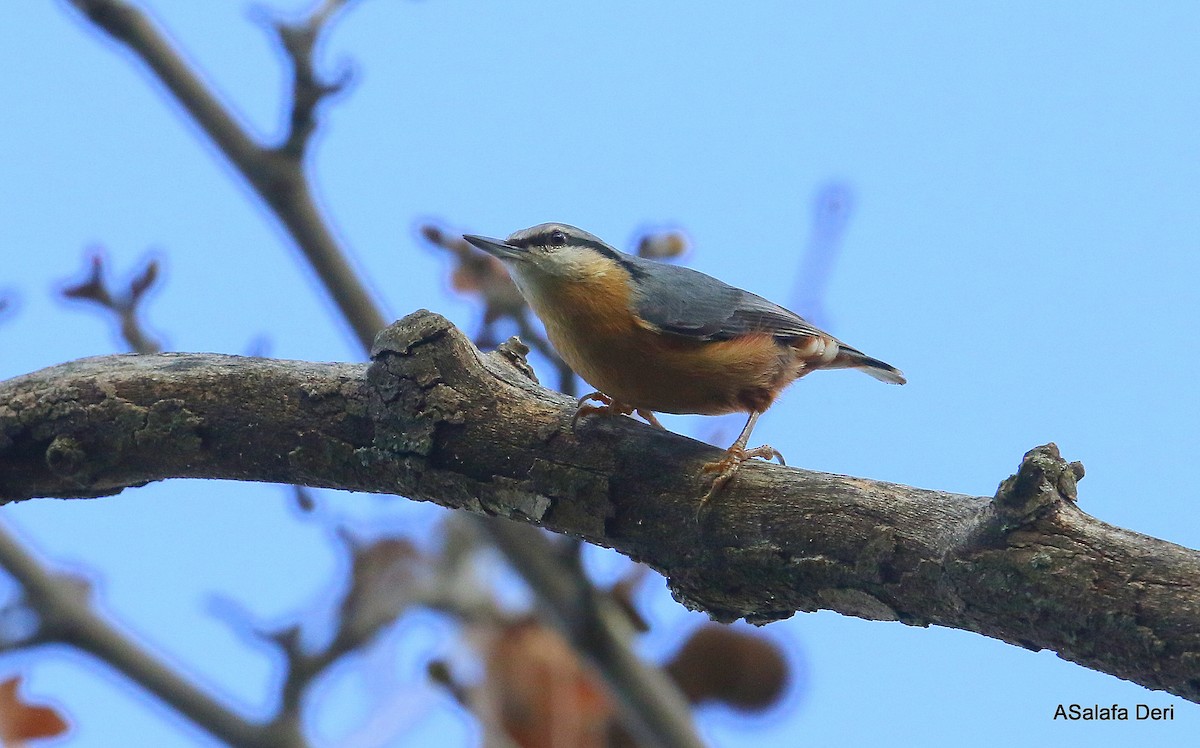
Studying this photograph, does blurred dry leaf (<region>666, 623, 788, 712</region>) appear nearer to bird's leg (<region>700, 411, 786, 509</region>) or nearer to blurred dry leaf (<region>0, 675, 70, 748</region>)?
bird's leg (<region>700, 411, 786, 509</region>)

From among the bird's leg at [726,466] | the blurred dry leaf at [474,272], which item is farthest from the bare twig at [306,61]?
the bird's leg at [726,466]

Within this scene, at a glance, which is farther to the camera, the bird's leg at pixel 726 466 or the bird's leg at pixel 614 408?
the bird's leg at pixel 614 408

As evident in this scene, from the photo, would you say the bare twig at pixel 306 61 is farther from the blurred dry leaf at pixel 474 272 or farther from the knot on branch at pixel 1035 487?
the knot on branch at pixel 1035 487

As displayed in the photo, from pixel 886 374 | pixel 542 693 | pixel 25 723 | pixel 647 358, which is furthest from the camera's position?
pixel 542 693

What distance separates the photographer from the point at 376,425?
8.91 ft

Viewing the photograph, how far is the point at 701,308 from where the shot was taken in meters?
3.45

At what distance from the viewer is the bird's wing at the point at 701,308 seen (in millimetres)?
3371

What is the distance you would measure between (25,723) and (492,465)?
1095 millimetres

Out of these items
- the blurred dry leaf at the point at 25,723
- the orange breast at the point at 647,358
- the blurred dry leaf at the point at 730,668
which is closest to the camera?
the blurred dry leaf at the point at 25,723

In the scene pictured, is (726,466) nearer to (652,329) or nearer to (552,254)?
(652,329)

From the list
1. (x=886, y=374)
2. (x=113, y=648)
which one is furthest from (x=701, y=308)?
(x=113, y=648)

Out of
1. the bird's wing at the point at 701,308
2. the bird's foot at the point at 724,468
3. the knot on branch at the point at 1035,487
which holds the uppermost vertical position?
the bird's wing at the point at 701,308

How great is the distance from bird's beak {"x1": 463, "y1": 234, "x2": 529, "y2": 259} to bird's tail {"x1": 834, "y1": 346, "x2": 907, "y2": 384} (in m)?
1.21

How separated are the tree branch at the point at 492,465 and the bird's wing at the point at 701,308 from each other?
55 cm
